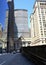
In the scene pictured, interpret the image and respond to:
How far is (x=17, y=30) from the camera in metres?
130

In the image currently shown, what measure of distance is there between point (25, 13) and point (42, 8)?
26.7 metres

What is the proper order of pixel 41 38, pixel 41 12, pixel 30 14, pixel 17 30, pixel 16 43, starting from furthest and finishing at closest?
pixel 30 14 → pixel 17 30 → pixel 16 43 → pixel 41 12 → pixel 41 38

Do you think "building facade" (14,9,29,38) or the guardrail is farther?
"building facade" (14,9,29,38)

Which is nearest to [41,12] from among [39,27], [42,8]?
[42,8]

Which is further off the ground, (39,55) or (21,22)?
(21,22)

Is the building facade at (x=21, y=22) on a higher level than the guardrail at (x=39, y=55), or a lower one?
higher

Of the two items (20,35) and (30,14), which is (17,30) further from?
(30,14)

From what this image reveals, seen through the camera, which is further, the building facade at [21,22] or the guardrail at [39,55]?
the building facade at [21,22]

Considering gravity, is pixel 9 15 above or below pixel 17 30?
above

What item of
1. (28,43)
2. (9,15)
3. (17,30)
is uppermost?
(9,15)

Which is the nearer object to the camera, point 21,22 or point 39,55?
point 39,55

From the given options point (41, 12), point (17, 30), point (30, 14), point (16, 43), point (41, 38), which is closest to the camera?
point (41, 38)

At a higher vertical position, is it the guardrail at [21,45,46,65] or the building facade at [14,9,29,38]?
the building facade at [14,9,29,38]

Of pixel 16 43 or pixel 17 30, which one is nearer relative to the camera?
pixel 16 43
